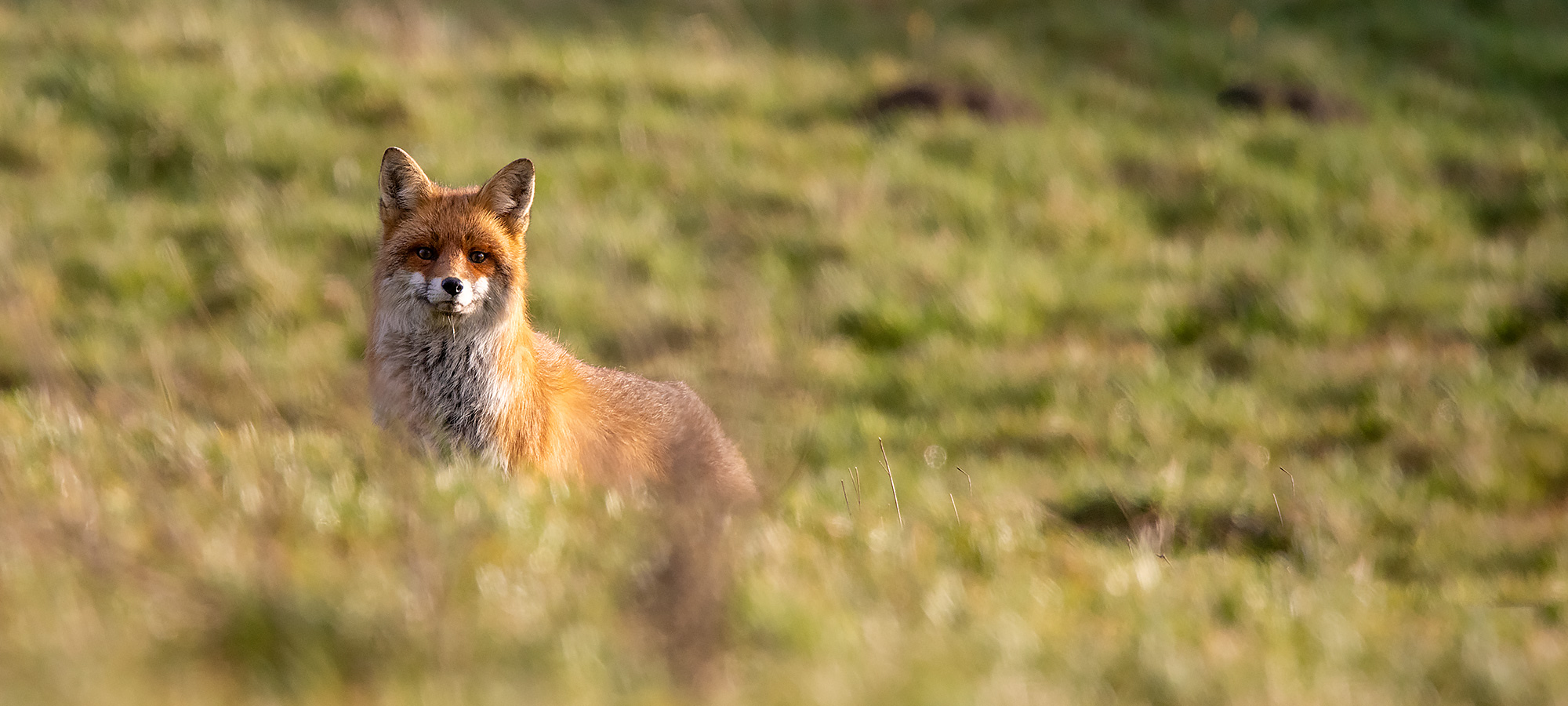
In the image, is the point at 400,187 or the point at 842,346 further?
the point at 842,346

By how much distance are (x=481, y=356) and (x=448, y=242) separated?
58 cm

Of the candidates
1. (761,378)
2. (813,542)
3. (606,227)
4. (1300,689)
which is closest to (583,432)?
(813,542)

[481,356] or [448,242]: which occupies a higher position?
[448,242]

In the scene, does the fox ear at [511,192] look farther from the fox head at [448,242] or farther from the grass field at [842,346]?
the grass field at [842,346]

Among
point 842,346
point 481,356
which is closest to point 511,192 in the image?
point 481,356

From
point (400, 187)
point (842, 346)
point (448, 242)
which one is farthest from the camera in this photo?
point (842, 346)

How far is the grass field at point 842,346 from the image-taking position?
136 inches

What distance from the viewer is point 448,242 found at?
19.9ft

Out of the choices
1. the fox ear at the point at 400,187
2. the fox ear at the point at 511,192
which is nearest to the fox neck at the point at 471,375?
the fox ear at the point at 511,192

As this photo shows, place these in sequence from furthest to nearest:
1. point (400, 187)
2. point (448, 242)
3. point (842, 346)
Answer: point (842, 346) → point (400, 187) → point (448, 242)

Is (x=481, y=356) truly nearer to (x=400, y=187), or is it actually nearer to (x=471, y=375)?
(x=471, y=375)

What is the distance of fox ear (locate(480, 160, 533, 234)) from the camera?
247 inches

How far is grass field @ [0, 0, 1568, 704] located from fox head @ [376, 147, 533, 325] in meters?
0.81

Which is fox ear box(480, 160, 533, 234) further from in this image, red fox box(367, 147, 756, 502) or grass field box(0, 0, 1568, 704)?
grass field box(0, 0, 1568, 704)
